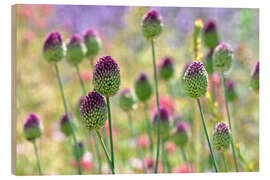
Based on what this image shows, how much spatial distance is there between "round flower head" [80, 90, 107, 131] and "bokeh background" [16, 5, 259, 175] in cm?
77

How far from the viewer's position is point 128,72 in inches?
120

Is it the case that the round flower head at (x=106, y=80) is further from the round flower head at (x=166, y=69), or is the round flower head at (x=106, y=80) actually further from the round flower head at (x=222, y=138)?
the round flower head at (x=166, y=69)

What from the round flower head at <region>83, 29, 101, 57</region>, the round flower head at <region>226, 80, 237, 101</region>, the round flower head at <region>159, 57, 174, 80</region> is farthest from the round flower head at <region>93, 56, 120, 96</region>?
the round flower head at <region>226, 80, 237, 101</region>

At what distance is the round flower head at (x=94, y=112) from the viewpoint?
1773 mm

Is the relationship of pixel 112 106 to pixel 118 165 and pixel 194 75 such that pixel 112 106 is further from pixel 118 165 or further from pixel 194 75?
pixel 194 75

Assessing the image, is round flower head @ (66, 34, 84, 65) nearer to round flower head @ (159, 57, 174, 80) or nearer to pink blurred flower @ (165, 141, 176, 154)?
round flower head @ (159, 57, 174, 80)

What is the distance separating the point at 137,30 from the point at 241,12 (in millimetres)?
577

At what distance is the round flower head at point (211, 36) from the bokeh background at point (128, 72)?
0.58 ft

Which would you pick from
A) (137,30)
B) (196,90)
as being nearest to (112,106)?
(137,30)

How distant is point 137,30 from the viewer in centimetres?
285

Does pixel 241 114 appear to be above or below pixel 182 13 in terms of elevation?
below

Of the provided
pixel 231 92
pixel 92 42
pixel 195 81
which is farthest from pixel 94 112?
pixel 231 92
